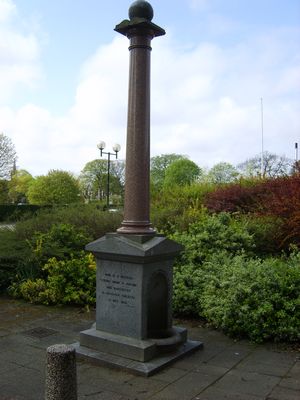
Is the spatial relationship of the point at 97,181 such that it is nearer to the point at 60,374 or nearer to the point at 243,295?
the point at 243,295

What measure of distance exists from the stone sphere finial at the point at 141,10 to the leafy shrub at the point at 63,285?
4.50 meters

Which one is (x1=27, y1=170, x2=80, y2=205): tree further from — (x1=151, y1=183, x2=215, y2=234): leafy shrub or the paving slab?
the paving slab

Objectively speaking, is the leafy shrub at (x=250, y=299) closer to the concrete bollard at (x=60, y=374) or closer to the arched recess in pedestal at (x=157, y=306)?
the arched recess in pedestal at (x=157, y=306)

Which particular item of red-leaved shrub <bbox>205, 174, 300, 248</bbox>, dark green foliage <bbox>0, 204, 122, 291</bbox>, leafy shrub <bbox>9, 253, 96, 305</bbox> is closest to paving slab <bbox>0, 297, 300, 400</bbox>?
leafy shrub <bbox>9, 253, 96, 305</bbox>

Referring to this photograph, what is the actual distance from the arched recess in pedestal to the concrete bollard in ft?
6.01

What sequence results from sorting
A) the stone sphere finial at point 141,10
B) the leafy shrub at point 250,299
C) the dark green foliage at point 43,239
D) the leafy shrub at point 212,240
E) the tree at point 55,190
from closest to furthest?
the stone sphere finial at point 141,10 → the leafy shrub at point 250,299 → the leafy shrub at point 212,240 → the dark green foliage at point 43,239 → the tree at point 55,190

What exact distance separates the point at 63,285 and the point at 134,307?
3189 millimetres

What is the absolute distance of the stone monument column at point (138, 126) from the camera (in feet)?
15.8

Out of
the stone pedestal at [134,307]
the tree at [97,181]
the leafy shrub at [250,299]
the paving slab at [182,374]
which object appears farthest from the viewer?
the tree at [97,181]

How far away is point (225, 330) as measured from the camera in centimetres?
573

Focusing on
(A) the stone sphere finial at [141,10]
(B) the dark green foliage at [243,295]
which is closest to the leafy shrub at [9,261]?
(B) the dark green foliage at [243,295]

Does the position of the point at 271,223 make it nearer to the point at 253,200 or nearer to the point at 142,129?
the point at 253,200

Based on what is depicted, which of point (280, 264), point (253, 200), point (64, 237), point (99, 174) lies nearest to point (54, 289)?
point (64, 237)

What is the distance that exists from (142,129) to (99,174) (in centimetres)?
5131
